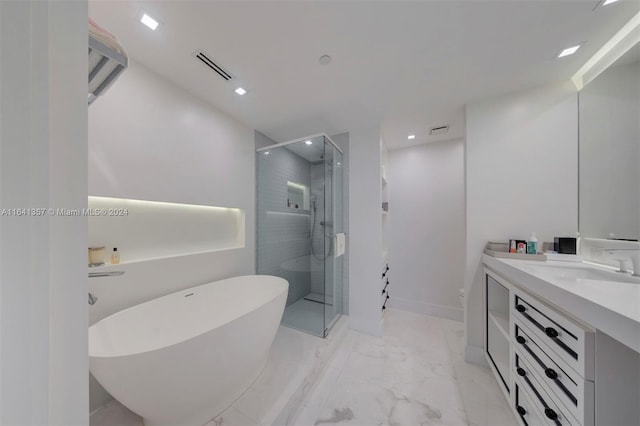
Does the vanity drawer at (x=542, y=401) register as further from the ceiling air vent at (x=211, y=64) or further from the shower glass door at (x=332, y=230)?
the ceiling air vent at (x=211, y=64)

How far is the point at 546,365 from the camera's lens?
1.06 meters

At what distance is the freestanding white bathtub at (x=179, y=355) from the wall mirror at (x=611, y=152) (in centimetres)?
238

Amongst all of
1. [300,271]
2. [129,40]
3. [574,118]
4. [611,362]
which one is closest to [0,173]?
[129,40]

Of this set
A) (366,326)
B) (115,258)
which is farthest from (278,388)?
(115,258)

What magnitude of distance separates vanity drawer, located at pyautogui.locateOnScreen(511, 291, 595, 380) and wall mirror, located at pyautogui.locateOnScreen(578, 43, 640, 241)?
0.83m

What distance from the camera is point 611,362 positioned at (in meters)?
0.82

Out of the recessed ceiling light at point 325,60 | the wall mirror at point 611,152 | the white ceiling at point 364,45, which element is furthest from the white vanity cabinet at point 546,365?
the recessed ceiling light at point 325,60

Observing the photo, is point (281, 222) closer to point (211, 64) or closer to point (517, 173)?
point (211, 64)

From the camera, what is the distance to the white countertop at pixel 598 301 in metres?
0.70

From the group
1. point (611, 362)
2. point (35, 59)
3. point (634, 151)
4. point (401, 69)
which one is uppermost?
point (401, 69)

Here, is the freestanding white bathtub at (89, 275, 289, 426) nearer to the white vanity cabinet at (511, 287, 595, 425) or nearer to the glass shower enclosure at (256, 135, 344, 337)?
the glass shower enclosure at (256, 135, 344, 337)

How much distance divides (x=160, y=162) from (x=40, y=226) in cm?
170

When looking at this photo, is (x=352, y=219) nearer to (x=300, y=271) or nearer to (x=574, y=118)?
(x=300, y=271)

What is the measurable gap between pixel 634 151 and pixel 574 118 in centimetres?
54
